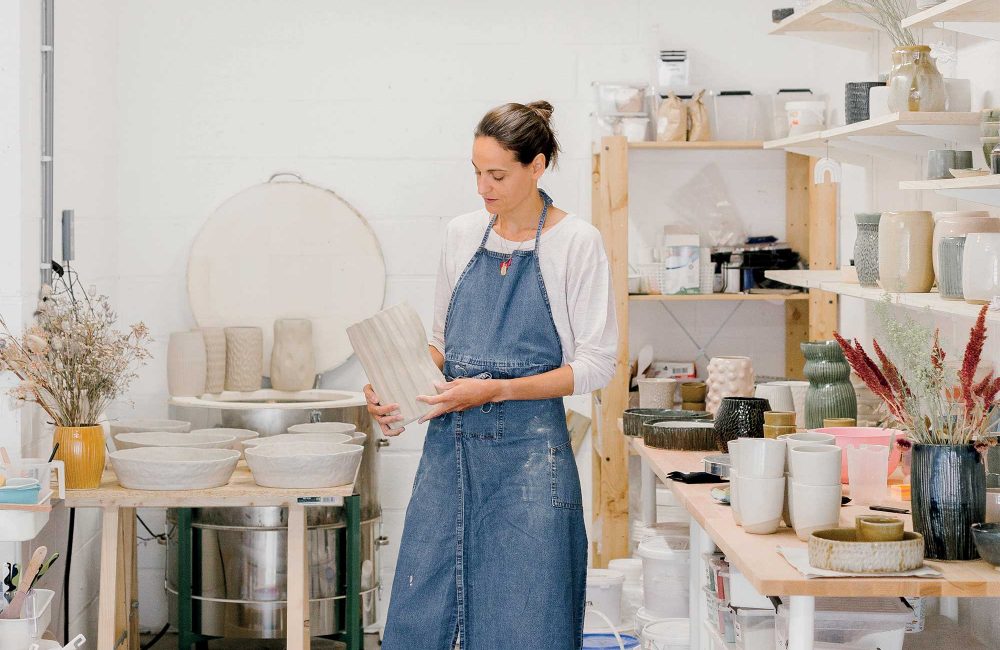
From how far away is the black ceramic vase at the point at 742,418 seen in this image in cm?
283

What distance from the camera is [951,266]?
2.45 m

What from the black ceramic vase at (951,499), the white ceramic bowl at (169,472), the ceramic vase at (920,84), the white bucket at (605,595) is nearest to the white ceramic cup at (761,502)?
the black ceramic vase at (951,499)

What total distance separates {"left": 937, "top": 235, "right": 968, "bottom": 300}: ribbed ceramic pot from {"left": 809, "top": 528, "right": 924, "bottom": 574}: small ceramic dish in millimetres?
745

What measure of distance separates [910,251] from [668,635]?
1070mm

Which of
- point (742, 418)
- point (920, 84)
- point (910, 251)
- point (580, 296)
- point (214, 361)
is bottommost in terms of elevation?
point (742, 418)

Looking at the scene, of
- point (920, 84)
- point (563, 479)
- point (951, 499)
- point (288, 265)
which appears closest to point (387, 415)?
point (563, 479)

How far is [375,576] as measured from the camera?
12.8ft

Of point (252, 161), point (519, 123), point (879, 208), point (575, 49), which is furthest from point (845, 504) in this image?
point (252, 161)

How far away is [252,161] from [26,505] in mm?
1839

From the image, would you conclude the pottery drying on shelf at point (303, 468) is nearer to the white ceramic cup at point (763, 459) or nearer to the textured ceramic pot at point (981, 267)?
the white ceramic cup at point (763, 459)

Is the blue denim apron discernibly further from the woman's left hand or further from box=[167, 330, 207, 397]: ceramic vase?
box=[167, 330, 207, 397]: ceramic vase

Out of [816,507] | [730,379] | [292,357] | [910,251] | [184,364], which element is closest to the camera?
[816,507]

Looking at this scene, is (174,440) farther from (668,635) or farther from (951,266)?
(951,266)

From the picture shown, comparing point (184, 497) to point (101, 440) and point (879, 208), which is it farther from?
point (879, 208)
